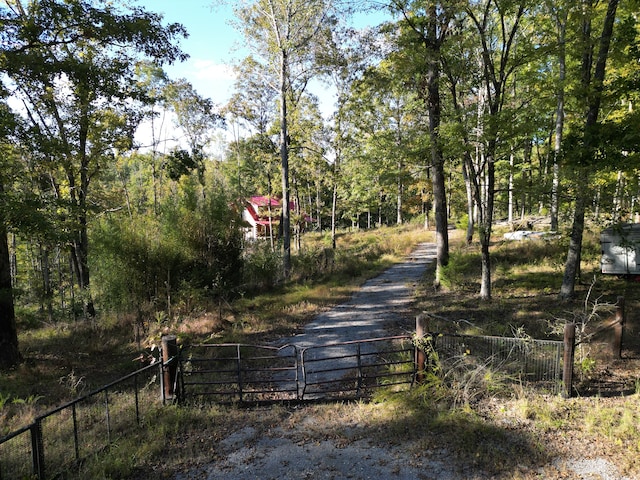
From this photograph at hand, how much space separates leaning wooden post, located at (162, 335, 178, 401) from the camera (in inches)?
262

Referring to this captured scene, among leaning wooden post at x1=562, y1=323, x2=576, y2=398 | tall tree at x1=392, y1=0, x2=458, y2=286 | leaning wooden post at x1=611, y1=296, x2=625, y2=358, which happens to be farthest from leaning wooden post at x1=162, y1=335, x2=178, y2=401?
tall tree at x1=392, y1=0, x2=458, y2=286

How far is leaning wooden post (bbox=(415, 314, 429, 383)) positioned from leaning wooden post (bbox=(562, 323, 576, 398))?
6.94ft

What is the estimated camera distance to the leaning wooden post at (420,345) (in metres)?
6.72

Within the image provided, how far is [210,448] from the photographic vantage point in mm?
5457

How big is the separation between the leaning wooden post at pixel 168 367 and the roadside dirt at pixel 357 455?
1.57 meters

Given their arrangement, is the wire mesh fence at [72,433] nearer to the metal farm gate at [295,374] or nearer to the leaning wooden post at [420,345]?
the metal farm gate at [295,374]

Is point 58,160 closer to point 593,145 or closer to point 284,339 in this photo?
point 284,339

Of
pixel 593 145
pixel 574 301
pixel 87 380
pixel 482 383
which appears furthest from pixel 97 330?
pixel 593 145

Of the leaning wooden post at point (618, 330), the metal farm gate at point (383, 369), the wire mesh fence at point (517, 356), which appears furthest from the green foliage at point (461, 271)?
the wire mesh fence at point (517, 356)

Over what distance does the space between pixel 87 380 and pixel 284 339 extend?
4916mm

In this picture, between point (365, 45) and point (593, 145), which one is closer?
point (593, 145)

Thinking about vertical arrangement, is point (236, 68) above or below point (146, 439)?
above

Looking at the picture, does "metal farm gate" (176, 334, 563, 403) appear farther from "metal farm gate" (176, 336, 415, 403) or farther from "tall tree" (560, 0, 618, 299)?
"tall tree" (560, 0, 618, 299)

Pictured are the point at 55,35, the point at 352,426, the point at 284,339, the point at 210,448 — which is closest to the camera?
the point at 210,448
